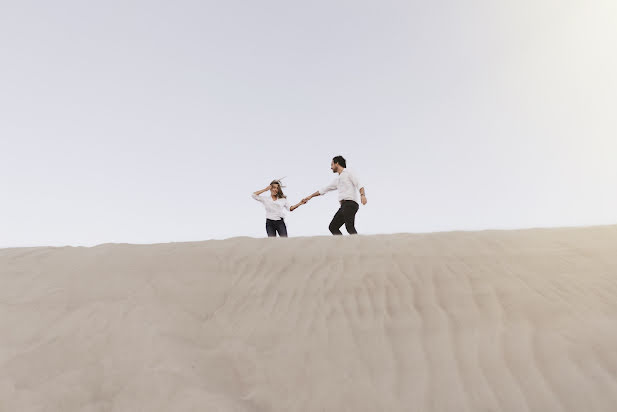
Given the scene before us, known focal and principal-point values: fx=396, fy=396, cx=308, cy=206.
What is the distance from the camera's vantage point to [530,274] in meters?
3.70

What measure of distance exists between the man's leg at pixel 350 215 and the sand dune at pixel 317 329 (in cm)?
253

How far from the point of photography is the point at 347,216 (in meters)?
7.12

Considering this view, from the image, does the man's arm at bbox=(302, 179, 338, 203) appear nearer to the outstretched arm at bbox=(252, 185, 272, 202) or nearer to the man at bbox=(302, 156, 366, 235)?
the man at bbox=(302, 156, 366, 235)

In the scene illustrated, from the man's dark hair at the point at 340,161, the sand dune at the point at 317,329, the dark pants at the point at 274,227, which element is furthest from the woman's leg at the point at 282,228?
the sand dune at the point at 317,329

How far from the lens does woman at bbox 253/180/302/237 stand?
8078 millimetres

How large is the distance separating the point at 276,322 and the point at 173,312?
90 cm

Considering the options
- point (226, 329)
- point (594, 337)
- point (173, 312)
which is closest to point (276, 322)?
point (226, 329)

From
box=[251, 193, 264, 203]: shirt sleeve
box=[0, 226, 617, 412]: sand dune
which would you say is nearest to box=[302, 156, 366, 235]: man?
box=[251, 193, 264, 203]: shirt sleeve

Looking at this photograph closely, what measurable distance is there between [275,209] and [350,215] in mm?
1716

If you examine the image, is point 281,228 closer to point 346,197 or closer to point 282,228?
point 282,228

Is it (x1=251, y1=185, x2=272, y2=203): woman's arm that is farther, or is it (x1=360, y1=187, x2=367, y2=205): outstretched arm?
(x1=251, y1=185, x2=272, y2=203): woman's arm

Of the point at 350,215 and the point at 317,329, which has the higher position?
the point at 350,215

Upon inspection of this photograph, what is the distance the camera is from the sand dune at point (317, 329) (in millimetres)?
2404

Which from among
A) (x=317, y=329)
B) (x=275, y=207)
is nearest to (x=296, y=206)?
(x=275, y=207)
